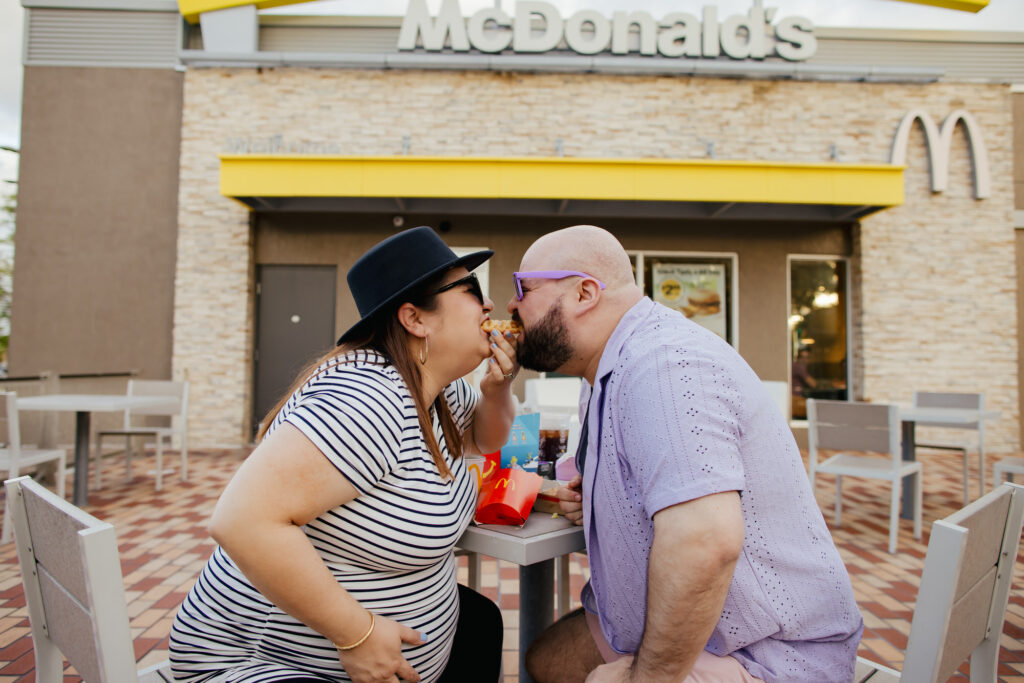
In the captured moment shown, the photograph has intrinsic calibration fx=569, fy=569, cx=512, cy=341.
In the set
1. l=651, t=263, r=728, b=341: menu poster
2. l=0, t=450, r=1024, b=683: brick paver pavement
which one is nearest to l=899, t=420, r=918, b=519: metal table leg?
l=0, t=450, r=1024, b=683: brick paver pavement

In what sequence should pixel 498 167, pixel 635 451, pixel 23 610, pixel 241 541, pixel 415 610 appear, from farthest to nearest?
pixel 498 167 < pixel 23 610 < pixel 415 610 < pixel 635 451 < pixel 241 541

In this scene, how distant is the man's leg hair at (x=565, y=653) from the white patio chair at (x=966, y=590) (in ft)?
2.79

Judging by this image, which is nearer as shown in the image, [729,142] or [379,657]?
[379,657]

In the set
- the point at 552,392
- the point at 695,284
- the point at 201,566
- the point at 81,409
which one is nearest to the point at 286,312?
the point at 81,409

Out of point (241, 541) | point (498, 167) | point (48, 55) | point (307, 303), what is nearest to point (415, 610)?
point (241, 541)

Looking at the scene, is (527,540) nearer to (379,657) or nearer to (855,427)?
(379,657)

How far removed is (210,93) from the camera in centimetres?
882

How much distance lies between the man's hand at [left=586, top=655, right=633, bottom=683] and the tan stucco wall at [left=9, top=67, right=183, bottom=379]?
9305mm

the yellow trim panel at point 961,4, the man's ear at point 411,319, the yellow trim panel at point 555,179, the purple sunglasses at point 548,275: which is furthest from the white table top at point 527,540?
the yellow trim panel at point 961,4

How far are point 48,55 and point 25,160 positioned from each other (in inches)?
68.8

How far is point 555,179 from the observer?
779 centimetres

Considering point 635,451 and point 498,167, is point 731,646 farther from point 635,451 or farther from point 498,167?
point 498,167

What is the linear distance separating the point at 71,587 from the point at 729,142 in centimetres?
972

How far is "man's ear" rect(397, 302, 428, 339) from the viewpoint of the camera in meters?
1.62
